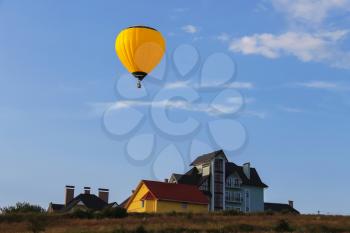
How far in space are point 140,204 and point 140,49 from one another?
42.2m

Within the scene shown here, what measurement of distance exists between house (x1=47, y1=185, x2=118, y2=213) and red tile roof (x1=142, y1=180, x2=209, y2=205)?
1474cm

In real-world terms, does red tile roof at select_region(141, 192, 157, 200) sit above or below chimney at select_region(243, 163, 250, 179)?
below

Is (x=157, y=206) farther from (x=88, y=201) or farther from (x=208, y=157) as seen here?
(x=208, y=157)

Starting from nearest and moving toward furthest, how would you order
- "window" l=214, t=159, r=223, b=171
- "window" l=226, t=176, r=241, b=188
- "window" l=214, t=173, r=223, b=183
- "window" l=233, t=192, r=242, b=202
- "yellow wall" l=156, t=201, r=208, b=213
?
"yellow wall" l=156, t=201, r=208, b=213 → "window" l=214, t=173, r=223, b=183 → "window" l=214, t=159, r=223, b=171 → "window" l=233, t=192, r=242, b=202 → "window" l=226, t=176, r=241, b=188

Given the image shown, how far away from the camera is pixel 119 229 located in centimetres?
4006

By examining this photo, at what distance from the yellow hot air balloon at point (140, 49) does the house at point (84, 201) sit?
175 ft

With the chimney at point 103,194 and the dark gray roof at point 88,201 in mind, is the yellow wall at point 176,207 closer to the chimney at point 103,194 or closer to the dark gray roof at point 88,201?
the dark gray roof at point 88,201

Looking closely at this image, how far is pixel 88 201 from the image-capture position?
88750 mm

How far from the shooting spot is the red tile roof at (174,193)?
7331cm

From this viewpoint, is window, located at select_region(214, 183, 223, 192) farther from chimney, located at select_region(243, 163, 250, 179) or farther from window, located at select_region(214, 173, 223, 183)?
chimney, located at select_region(243, 163, 250, 179)

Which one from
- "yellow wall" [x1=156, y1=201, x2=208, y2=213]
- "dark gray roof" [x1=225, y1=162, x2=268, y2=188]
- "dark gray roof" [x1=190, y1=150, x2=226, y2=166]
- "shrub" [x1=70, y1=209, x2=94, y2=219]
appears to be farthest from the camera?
"dark gray roof" [x1=225, y1=162, x2=268, y2=188]

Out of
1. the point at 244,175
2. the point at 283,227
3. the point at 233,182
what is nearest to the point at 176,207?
the point at 233,182

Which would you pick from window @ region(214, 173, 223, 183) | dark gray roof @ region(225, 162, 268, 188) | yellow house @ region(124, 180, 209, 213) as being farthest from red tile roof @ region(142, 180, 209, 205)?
dark gray roof @ region(225, 162, 268, 188)

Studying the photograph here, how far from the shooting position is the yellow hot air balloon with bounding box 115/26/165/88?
3469 cm
